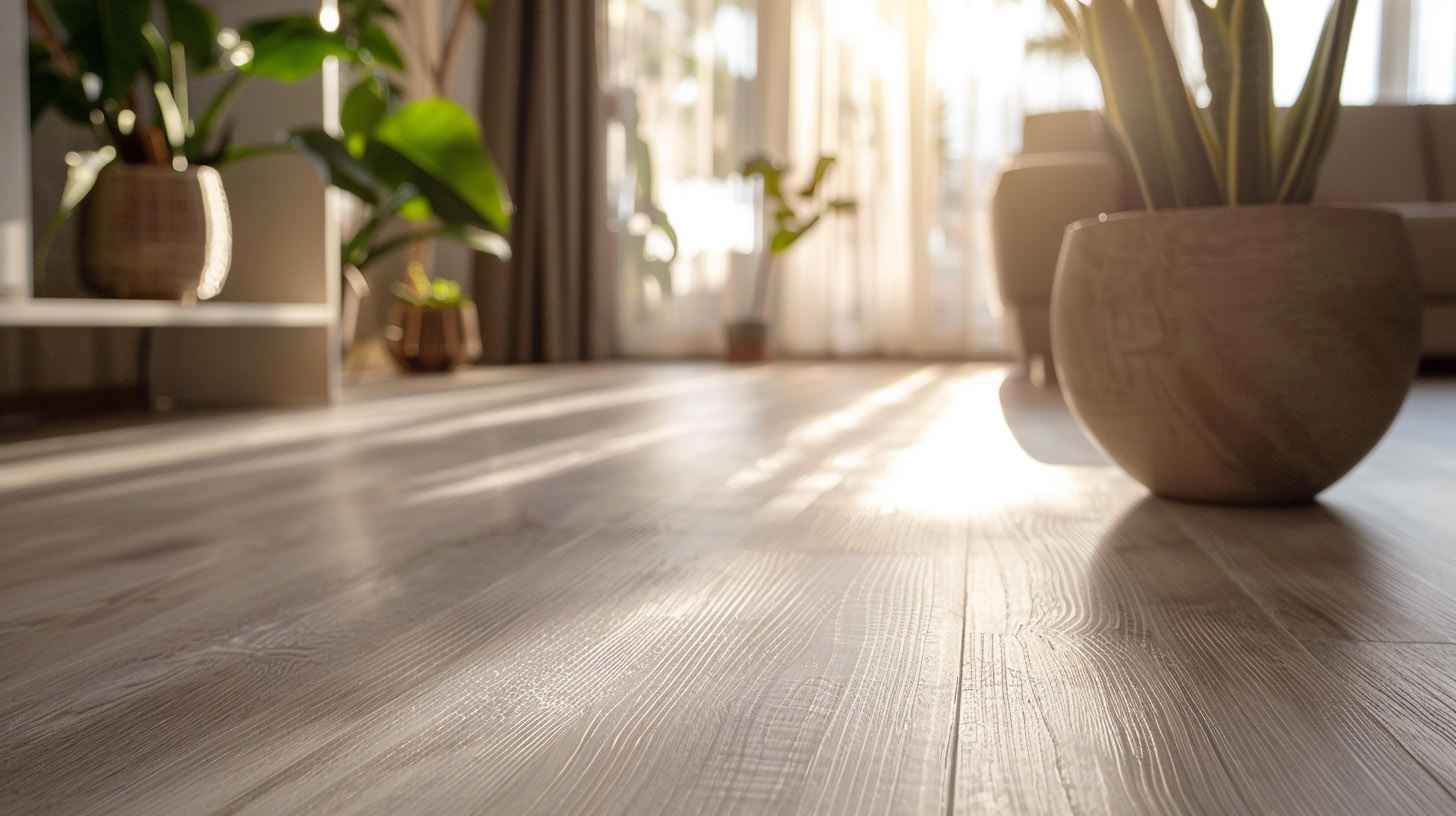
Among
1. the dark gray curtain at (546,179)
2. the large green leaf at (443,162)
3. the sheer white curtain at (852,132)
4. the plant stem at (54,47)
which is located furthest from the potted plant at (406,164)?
the sheer white curtain at (852,132)

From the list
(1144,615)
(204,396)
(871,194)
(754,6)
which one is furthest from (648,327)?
(1144,615)

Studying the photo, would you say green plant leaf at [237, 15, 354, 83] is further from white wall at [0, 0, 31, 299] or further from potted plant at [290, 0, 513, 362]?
white wall at [0, 0, 31, 299]

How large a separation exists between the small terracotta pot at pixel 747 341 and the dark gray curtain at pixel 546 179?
57 centimetres

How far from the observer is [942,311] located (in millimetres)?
4012

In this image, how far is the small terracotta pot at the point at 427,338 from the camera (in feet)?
10.2

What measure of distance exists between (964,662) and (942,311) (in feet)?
11.8

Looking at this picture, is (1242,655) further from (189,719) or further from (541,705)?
(189,719)

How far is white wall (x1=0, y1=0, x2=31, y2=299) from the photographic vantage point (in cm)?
146

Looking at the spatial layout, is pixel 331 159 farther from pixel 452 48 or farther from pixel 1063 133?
pixel 1063 133

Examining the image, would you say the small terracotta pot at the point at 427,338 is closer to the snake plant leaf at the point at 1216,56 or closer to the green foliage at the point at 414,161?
the green foliage at the point at 414,161

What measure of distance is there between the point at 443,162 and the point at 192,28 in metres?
0.47

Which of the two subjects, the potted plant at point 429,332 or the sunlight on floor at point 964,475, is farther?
the potted plant at point 429,332

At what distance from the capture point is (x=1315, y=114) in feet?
2.73

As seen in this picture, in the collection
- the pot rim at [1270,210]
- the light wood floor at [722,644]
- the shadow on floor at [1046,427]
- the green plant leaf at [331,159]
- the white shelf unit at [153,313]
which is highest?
the green plant leaf at [331,159]
